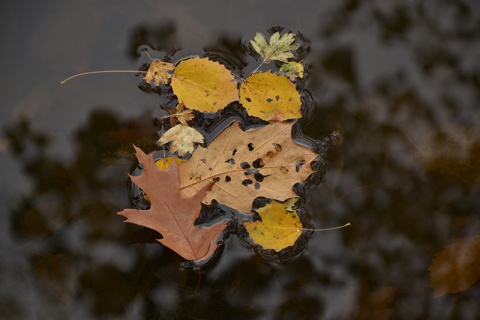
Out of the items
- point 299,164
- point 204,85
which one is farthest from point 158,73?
point 299,164

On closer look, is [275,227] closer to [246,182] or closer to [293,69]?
[246,182]

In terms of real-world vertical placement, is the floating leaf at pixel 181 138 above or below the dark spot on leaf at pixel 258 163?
above

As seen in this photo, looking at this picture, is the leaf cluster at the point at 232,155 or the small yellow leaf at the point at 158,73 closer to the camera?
the leaf cluster at the point at 232,155

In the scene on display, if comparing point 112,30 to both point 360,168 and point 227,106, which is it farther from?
point 360,168

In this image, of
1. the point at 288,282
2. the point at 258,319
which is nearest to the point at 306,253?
the point at 288,282

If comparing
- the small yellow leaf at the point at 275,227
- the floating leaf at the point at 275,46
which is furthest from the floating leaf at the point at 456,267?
the floating leaf at the point at 275,46

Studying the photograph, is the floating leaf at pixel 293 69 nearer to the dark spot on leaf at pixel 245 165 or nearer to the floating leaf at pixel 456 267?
the dark spot on leaf at pixel 245 165
